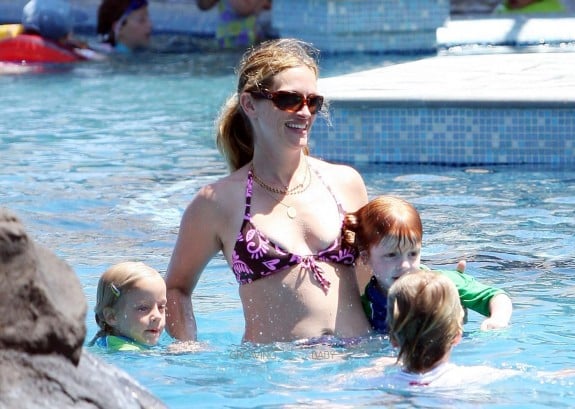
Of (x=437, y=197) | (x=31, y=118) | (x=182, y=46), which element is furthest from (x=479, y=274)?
(x=182, y=46)

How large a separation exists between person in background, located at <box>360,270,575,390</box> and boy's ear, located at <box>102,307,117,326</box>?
1142mm

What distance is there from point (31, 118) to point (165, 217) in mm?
3836

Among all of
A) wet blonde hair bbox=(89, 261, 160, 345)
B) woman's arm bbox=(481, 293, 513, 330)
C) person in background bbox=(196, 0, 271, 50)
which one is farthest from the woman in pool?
person in background bbox=(196, 0, 271, 50)

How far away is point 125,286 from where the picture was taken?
4766mm

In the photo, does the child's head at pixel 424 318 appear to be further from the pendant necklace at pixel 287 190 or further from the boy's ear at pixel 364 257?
the pendant necklace at pixel 287 190

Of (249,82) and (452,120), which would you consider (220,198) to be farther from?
(452,120)

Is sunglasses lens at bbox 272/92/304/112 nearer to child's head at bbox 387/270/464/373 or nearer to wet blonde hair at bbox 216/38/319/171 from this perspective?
wet blonde hair at bbox 216/38/319/171

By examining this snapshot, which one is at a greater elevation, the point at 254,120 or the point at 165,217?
the point at 254,120

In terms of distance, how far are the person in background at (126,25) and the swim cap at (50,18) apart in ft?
2.70

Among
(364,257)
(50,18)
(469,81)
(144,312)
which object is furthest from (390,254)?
(50,18)

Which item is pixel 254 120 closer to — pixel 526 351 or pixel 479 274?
pixel 526 351

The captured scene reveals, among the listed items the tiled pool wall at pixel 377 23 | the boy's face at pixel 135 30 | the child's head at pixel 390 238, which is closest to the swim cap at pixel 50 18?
the boy's face at pixel 135 30

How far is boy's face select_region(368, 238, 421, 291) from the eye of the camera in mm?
4594

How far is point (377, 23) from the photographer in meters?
13.6
